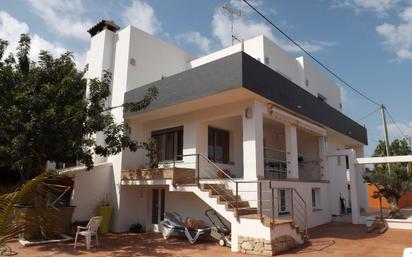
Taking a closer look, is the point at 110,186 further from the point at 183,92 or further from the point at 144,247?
the point at 183,92

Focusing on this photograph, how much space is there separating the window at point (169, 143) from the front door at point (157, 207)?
1.72 meters

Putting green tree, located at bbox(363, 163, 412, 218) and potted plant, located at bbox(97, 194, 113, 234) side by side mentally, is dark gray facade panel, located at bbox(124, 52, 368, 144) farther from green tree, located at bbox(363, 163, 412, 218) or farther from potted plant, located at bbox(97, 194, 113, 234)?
potted plant, located at bbox(97, 194, 113, 234)

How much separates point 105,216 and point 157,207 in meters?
2.42

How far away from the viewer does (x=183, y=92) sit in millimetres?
13320

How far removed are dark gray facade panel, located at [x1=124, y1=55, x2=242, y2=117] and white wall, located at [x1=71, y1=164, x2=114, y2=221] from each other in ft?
13.2

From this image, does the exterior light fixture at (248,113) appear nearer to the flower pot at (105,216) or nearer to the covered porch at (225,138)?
the covered porch at (225,138)

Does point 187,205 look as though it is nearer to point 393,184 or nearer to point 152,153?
point 152,153

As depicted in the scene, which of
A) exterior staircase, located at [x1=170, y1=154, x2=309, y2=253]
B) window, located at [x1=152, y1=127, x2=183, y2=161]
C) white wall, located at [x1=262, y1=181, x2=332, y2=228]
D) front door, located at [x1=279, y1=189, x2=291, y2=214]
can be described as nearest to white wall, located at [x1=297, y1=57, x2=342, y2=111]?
white wall, located at [x1=262, y1=181, x2=332, y2=228]

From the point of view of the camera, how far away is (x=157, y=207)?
51.7 feet

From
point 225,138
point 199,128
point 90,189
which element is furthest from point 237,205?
point 90,189

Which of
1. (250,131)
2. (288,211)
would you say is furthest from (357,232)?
(250,131)

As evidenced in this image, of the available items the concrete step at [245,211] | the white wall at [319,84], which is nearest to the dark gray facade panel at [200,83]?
the concrete step at [245,211]

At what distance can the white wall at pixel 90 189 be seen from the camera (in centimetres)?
1466

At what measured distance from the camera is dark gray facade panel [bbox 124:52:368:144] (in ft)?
37.9
